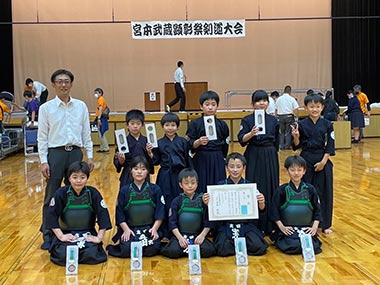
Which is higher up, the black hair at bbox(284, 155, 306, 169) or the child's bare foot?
the black hair at bbox(284, 155, 306, 169)

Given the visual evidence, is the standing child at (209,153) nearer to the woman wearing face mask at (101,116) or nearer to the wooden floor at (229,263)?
the wooden floor at (229,263)

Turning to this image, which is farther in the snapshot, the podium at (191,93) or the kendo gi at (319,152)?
the podium at (191,93)

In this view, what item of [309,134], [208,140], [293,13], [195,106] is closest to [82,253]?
[208,140]

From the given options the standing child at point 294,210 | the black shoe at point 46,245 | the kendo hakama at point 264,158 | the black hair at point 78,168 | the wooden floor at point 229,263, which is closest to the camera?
the wooden floor at point 229,263

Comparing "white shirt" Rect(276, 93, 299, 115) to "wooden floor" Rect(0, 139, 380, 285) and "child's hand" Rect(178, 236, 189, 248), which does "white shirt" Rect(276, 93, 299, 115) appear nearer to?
"wooden floor" Rect(0, 139, 380, 285)

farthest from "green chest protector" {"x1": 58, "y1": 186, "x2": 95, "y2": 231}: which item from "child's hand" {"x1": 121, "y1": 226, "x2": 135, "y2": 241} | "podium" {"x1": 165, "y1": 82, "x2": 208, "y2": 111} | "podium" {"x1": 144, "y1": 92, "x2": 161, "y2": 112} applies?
"podium" {"x1": 144, "y1": 92, "x2": 161, "y2": 112}

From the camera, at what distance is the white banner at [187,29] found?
12.1m

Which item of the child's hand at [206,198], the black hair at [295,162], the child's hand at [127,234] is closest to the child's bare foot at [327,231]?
the black hair at [295,162]

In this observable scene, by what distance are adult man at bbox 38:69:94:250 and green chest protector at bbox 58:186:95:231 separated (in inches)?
9.1

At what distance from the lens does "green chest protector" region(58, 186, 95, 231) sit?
3.90 meters

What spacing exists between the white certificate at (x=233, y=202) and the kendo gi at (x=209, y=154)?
71 centimetres

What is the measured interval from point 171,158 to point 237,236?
2.99ft

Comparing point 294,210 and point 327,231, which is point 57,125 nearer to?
point 294,210

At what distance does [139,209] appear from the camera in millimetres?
4016
